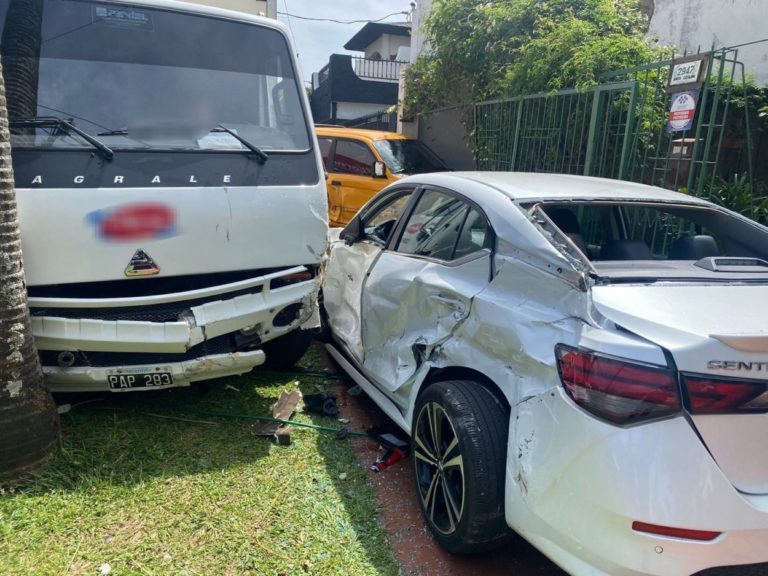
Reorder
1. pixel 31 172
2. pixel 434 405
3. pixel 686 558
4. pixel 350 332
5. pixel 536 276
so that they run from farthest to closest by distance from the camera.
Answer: pixel 350 332
pixel 31 172
pixel 434 405
pixel 536 276
pixel 686 558

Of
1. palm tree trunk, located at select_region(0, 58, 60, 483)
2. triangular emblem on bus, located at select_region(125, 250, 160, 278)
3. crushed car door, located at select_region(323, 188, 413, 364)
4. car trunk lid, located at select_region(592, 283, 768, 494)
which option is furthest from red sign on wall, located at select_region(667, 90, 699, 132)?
palm tree trunk, located at select_region(0, 58, 60, 483)

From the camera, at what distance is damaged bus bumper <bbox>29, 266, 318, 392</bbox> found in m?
3.06

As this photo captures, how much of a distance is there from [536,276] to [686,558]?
108cm

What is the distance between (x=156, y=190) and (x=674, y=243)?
2940mm

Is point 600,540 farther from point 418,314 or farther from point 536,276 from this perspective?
point 418,314

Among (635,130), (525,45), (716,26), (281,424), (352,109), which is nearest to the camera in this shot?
(281,424)

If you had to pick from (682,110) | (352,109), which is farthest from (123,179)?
(352,109)

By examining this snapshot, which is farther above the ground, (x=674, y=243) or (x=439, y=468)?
(x=674, y=243)

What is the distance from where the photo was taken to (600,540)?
73.4 inches

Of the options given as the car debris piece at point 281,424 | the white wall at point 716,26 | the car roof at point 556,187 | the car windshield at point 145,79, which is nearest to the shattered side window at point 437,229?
the car roof at point 556,187

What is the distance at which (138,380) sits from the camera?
3.24 metres

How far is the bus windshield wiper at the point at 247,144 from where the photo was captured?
3533 mm

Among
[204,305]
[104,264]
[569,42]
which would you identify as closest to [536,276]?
[204,305]

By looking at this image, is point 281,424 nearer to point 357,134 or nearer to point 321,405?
point 321,405
